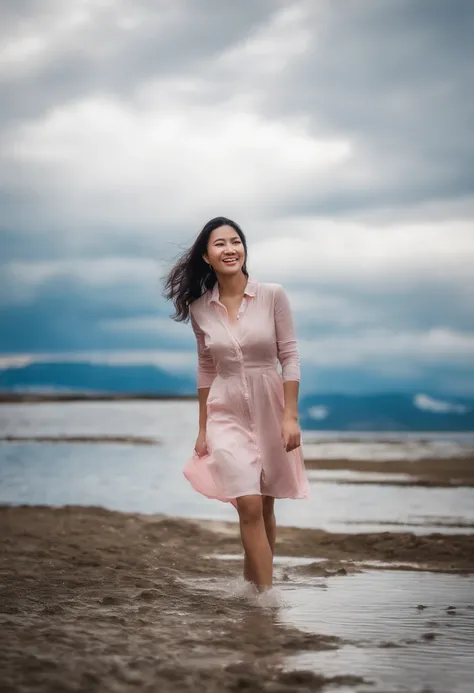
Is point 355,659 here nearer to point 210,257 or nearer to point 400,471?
point 210,257

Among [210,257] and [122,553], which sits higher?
[210,257]

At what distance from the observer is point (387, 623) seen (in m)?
5.21

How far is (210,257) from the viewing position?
5.91 metres

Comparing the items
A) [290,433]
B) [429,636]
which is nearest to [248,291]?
[290,433]

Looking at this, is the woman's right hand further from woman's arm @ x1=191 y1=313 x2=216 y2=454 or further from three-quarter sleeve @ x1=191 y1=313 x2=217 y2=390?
three-quarter sleeve @ x1=191 y1=313 x2=217 y2=390

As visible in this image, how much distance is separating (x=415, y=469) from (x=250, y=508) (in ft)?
56.5

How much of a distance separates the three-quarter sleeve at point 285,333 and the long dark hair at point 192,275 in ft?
1.06

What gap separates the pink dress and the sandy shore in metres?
0.75

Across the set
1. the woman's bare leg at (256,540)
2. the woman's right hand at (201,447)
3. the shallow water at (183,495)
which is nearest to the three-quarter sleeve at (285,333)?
the woman's right hand at (201,447)

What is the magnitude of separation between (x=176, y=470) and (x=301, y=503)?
6.15 m

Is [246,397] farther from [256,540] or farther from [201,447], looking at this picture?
[256,540]

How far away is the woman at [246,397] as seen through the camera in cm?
562

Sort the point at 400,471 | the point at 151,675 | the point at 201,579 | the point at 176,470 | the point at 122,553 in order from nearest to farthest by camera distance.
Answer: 1. the point at 151,675
2. the point at 201,579
3. the point at 122,553
4. the point at 176,470
5. the point at 400,471

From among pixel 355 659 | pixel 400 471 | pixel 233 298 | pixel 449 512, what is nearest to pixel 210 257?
pixel 233 298
